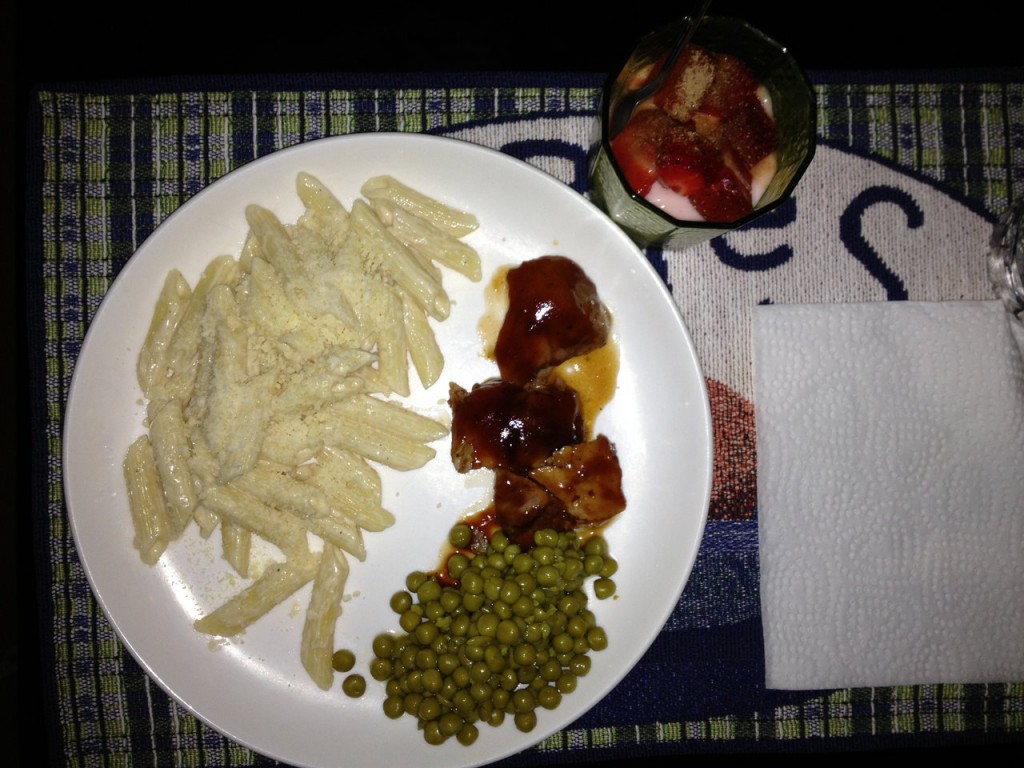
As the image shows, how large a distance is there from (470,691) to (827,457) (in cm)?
150

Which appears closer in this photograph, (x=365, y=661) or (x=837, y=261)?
(x=365, y=661)

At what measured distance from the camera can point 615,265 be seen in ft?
7.46

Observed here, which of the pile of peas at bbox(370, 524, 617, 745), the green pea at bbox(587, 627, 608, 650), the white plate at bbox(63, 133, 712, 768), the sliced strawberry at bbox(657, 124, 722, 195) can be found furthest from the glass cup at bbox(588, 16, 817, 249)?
the green pea at bbox(587, 627, 608, 650)

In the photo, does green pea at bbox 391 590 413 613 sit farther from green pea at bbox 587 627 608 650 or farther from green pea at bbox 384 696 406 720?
green pea at bbox 587 627 608 650

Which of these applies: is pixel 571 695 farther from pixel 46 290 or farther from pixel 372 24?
pixel 372 24

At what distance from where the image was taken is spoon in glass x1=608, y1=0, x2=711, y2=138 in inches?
71.4

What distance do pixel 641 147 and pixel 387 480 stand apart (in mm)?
1367

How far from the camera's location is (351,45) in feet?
8.39

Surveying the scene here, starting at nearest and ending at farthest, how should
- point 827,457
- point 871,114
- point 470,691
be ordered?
point 470,691 → point 827,457 → point 871,114

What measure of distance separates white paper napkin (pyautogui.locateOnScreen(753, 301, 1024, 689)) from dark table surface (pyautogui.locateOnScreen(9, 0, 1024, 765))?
3.59ft

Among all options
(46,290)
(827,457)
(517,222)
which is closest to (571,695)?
(827,457)

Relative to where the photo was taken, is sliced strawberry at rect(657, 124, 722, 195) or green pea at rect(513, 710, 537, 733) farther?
green pea at rect(513, 710, 537, 733)

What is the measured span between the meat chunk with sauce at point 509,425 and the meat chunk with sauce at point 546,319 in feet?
0.28

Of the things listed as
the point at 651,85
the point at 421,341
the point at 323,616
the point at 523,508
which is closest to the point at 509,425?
the point at 523,508
